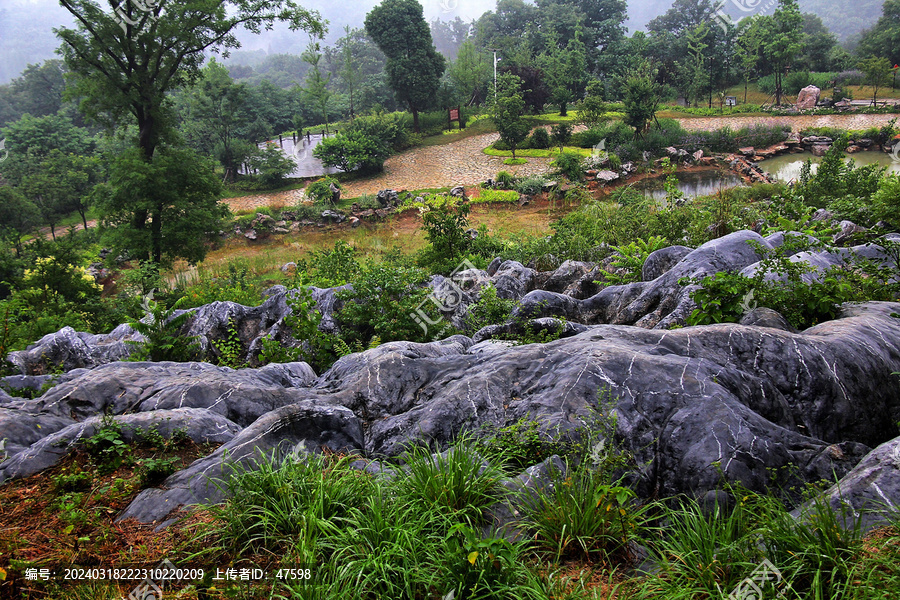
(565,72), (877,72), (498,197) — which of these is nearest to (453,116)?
(565,72)

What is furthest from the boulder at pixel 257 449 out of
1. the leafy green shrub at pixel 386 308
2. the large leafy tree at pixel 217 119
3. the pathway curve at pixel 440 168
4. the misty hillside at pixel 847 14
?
the misty hillside at pixel 847 14

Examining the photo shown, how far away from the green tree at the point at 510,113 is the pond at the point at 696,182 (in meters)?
6.53

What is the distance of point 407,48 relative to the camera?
2802 centimetres

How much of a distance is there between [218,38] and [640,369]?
1422 centimetres

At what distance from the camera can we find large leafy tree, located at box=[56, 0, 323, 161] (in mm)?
11680

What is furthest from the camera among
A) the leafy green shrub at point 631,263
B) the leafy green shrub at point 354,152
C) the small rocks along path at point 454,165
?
the leafy green shrub at point 354,152

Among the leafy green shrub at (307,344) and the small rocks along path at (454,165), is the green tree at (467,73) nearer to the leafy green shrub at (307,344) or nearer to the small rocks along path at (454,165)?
the small rocks along path at (454,165)

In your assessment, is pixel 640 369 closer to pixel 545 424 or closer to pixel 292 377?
pixel 545 424

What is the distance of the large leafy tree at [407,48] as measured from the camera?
89.6ft

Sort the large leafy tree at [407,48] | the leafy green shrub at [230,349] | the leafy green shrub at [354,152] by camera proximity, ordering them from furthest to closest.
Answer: the large leafy tree at [407,48] < the leafy green shrub at [354,152] < the leafy green shrub at [230,349]

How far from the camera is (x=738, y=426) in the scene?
286 centimetres

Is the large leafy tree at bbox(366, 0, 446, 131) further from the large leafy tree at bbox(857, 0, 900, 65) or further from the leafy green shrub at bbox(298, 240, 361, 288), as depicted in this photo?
the large leafy tree at bbox(857, 0, 900, 65)

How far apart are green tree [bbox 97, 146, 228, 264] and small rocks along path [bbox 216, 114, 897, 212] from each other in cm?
810

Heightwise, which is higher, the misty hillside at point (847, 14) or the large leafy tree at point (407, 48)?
the misty hillside at point (847, 14)
